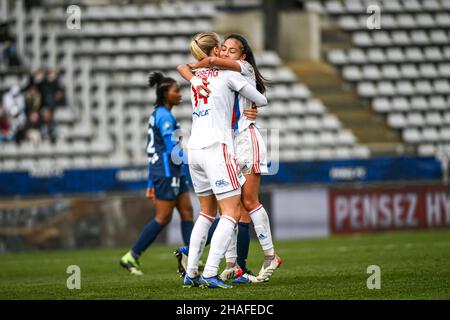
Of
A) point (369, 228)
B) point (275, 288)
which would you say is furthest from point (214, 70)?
point (369, 228)

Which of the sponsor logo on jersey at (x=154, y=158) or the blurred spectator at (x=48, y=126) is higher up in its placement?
the blurred spectator at (x=48, y=126)

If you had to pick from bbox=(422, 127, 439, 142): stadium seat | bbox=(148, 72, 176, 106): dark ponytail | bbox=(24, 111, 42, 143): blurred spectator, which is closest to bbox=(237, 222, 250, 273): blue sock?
bbox=(148, 72, 176, 106): dark ponytail

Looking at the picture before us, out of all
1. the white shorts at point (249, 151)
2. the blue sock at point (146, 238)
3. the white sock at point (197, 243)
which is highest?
the white shorts at point (249, 151)

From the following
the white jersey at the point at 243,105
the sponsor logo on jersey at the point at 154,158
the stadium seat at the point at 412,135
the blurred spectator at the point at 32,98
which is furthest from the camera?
the stadium seat at the point at 412,135

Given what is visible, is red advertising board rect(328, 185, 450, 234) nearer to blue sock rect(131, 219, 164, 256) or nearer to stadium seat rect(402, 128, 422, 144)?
stadium seat rect(402, 128, 422, 144)

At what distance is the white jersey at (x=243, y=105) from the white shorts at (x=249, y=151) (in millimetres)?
56

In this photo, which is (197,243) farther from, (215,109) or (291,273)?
(291,273)

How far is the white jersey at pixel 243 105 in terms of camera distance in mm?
9078

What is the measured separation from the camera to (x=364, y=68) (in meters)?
27.4

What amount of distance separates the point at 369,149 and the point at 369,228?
204 inches

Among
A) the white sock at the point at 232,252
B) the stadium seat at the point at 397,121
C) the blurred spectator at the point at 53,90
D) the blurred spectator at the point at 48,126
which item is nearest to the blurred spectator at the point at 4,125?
the blurred spectator at the point at 48,126

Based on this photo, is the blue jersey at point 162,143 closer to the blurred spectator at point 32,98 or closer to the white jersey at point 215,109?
the white jersey at point 215,109

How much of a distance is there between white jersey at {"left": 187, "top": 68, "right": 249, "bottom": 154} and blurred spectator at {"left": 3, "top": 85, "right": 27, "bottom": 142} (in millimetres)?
13936
